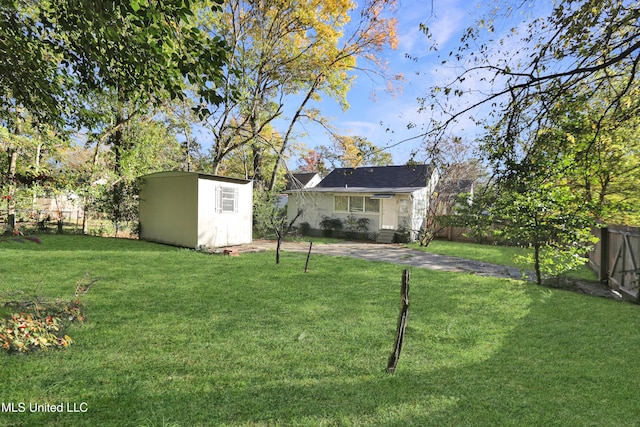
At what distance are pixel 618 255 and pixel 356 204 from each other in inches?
508

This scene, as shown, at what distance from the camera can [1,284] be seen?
5785mm

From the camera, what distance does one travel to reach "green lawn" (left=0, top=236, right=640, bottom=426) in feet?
8.46

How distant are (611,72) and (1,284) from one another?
997 centimetres

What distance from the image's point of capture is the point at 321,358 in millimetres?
3539

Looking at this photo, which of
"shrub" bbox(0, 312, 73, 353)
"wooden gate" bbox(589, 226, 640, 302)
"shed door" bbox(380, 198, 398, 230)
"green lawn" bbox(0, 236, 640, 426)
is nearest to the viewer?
"green lawn" bbox(0, 236, 640, 426)

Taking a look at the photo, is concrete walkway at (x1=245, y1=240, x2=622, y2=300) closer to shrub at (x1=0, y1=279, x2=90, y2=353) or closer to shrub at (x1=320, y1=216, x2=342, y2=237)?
shrub at (x1=320, y1=216, x2=342, y2=237)

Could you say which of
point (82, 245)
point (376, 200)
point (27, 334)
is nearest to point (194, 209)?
point (82, 245)

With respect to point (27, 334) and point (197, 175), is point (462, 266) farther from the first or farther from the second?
point (27, 334)

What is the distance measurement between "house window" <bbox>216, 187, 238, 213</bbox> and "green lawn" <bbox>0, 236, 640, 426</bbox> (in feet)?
18.8

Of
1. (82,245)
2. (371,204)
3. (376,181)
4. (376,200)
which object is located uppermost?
(376,181)

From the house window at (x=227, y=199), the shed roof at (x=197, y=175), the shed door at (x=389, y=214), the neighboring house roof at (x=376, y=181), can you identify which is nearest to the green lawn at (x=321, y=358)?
the shed roof at (x=197, y=175)

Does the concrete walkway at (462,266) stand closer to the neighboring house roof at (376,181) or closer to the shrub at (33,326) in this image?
the neighboring house roof at (376,181)

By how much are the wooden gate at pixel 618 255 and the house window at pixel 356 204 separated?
1063cm

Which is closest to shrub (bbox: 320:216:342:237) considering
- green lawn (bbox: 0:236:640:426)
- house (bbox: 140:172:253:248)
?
house (bbox: 140:172:253:248)
